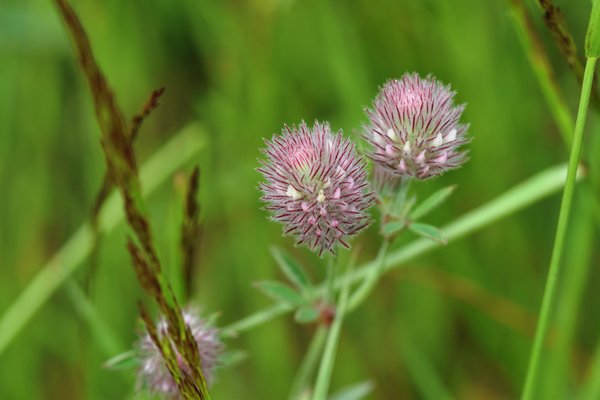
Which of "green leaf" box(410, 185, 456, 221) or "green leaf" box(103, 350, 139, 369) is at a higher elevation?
"green leaf" box(410, 185, 456, 221)

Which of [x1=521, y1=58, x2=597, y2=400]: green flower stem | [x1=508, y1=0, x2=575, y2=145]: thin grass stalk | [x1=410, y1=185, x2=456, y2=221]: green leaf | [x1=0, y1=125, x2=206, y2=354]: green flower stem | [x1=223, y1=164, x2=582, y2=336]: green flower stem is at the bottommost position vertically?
[x1=521, y1=58, x2=597, y2=400]: green flower stem

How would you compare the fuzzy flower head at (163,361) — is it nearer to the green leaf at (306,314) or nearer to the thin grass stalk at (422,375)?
the green leaf at (306,314)

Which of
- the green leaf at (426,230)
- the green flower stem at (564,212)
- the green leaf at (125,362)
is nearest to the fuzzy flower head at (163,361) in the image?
the green leaf at (125,362)

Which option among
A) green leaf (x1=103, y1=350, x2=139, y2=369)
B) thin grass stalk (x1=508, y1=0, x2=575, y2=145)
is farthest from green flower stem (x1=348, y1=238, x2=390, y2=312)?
thin grass stalk (x1=508, y1=0, x2=575, y2=145)

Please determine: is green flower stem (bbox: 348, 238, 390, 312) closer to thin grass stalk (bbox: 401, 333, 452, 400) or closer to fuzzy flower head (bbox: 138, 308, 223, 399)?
fuzzy flower head (bbox: 138, 308, 223, 399)

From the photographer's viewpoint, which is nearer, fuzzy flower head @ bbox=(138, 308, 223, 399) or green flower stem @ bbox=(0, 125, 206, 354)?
fuzzy flower head @ bbox=(138, 308, 223, 399)

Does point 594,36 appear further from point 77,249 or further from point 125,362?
point 77,249
